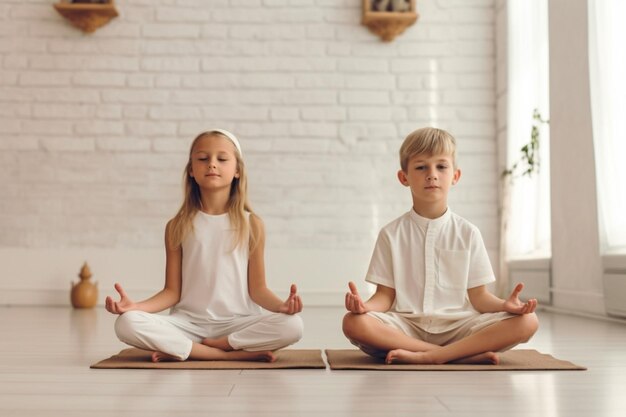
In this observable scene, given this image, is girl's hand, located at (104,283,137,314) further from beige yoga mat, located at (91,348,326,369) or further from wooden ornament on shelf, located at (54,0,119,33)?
wooden ornament on shelf, located at (54,0,119,33)

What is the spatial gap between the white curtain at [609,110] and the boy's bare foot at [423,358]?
5.60 ft

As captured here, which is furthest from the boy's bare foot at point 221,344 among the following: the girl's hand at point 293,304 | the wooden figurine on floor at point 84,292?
the wooden figurine on floor at point 84,292

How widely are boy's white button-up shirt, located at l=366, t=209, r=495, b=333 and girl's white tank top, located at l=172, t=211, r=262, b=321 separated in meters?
0.41

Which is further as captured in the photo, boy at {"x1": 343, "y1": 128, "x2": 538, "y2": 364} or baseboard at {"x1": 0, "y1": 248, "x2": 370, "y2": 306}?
baseboard at {"x1": 0, "y1": 248, "x2": 370, "y2": 306}

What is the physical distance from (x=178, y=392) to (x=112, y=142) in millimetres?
3630

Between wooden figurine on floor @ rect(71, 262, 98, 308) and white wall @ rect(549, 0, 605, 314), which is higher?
white wall @ rect(549, 0, 605, 314)

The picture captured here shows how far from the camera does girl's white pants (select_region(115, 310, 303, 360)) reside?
2164mm

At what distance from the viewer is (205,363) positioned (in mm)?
2160

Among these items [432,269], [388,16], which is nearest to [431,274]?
[432,269]

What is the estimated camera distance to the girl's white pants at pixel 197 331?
2164 mm

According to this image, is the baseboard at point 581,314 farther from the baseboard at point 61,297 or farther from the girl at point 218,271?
the girl at point 218,271

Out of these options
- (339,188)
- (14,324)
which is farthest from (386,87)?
(14,324)

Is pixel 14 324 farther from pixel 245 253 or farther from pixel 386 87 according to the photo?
pixel 386 87

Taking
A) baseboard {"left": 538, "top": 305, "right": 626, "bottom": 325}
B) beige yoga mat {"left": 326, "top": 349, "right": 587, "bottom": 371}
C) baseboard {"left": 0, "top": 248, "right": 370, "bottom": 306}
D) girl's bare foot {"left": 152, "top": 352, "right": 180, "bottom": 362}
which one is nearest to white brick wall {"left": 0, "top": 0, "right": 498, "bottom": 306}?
baseboard {"left": 0, "top": 248, "right": 370, "bottom": 306}
